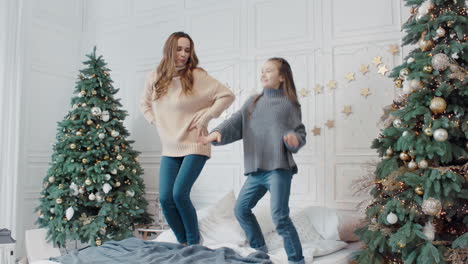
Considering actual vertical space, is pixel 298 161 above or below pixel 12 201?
above

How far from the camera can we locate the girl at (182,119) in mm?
2867

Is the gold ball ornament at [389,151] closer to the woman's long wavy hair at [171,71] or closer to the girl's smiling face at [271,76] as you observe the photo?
the girl's smiling face at [271,76]

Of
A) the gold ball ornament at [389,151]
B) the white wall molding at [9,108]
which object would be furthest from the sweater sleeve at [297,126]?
the white wall molding at [9,108]

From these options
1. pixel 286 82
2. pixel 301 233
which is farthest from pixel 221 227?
pixel 286 82

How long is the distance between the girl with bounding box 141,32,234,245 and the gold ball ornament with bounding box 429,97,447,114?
1.27 metres

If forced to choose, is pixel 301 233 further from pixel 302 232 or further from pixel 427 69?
pixel 427 69

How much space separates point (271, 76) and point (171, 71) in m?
0.67

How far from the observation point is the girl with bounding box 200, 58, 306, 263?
2.63 meters

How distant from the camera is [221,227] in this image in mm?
3316

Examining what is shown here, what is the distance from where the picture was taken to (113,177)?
167 inches

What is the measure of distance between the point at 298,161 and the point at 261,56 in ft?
3.69

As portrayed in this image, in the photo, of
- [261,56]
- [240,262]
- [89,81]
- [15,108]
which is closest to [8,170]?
[15,108]

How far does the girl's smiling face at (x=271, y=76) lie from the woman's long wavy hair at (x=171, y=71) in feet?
1.65

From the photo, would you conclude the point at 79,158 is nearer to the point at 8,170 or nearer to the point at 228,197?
the point at 8,170
